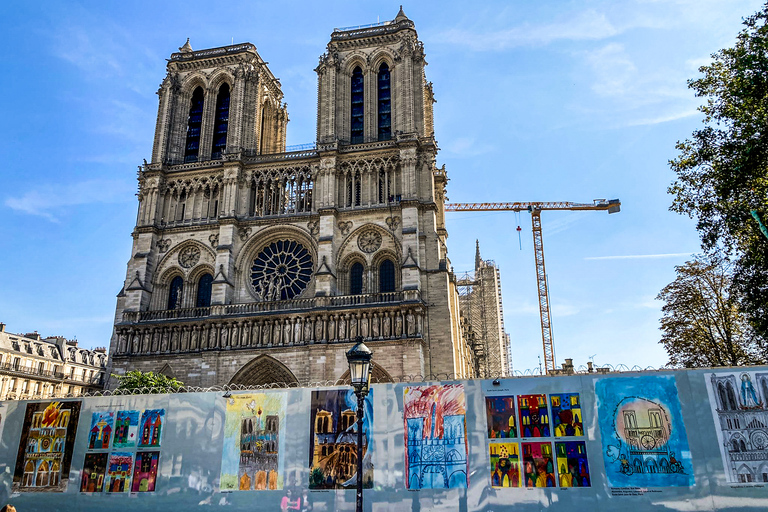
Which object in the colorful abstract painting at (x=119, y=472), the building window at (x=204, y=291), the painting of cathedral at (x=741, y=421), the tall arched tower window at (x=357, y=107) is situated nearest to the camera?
the painting of cathedral at (x=741, y=421)

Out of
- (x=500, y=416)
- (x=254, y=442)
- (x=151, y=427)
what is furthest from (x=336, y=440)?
(x=151, y=427)

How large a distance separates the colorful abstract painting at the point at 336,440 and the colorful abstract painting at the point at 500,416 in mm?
2802

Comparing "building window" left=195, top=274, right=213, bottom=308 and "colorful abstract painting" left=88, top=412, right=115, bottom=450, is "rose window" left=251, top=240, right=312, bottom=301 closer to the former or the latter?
"building window" left=195, top=274, right=213, bottom=308

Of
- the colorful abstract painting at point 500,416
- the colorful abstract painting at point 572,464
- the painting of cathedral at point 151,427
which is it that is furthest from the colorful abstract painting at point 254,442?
the colorful abstract painting at point 572,464

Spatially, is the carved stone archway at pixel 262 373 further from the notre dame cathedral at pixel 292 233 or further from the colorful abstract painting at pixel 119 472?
the colorful abstract painting at pixel 119 472

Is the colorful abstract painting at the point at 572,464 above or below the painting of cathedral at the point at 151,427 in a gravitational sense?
below

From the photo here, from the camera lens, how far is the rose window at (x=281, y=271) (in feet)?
115

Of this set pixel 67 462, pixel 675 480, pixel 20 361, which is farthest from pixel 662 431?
pixel 20 361

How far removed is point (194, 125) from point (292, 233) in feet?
38.5

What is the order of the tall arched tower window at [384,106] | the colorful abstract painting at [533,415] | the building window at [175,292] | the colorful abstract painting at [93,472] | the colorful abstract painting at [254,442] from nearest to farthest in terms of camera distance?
the colorful abstract painting at [533,415] → the colorful abstract painting at [254,442] → the colorful abstract painting at [93,472] → the building window at [175,292] → the tall arched tower window at [384,106]

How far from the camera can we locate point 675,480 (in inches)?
519

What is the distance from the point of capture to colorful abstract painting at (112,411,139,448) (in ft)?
51.3

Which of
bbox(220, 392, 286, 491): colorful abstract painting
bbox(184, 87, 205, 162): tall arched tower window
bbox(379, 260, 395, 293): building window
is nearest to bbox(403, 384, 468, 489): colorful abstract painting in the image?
bbox(220, 392, 286, 491): colorful abstract painting

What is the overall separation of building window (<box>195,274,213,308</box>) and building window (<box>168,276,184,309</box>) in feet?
3.75
